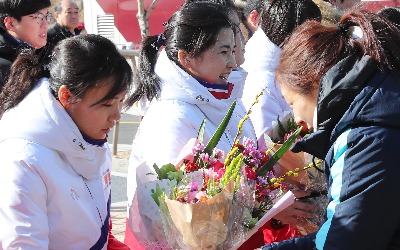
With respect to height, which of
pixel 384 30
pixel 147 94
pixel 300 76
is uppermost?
pixel 384 30

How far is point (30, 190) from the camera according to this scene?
102 inches

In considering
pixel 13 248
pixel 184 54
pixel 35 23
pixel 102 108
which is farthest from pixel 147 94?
pixel 35 23

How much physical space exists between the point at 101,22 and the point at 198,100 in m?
13.0

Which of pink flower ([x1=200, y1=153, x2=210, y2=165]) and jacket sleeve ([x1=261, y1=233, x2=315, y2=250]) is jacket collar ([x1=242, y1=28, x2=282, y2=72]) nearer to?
pink flower ([x1=200, y1=153, x2=210, y2=165])

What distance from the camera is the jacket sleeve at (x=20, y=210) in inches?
101

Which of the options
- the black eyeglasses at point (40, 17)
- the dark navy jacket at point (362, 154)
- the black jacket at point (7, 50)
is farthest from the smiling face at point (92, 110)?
the black eyeglasses at point (40, 17)

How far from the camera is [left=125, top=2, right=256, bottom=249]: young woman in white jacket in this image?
336 cm

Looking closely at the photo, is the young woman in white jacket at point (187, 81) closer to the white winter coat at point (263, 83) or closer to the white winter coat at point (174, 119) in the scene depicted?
the white winter coat at point (174, 119)

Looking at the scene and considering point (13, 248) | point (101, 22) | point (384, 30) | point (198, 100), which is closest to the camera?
point (384, 30)

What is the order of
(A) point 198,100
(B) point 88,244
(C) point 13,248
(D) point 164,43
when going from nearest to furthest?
1. (C) point 13,248
2. (B) point 88,244
3. (A) point 198,100
4. (D) point 164,43

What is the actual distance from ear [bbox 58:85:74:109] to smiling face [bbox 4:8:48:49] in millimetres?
2396

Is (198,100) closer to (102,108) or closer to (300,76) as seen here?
(102,108)

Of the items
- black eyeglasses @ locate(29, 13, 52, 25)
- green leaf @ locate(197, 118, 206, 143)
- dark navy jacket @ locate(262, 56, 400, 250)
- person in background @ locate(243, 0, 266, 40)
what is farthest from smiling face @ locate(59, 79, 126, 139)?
black eyeglasses @ locate(29, 13, 52, 25)

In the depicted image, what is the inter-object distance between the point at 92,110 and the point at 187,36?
952 millimetres
